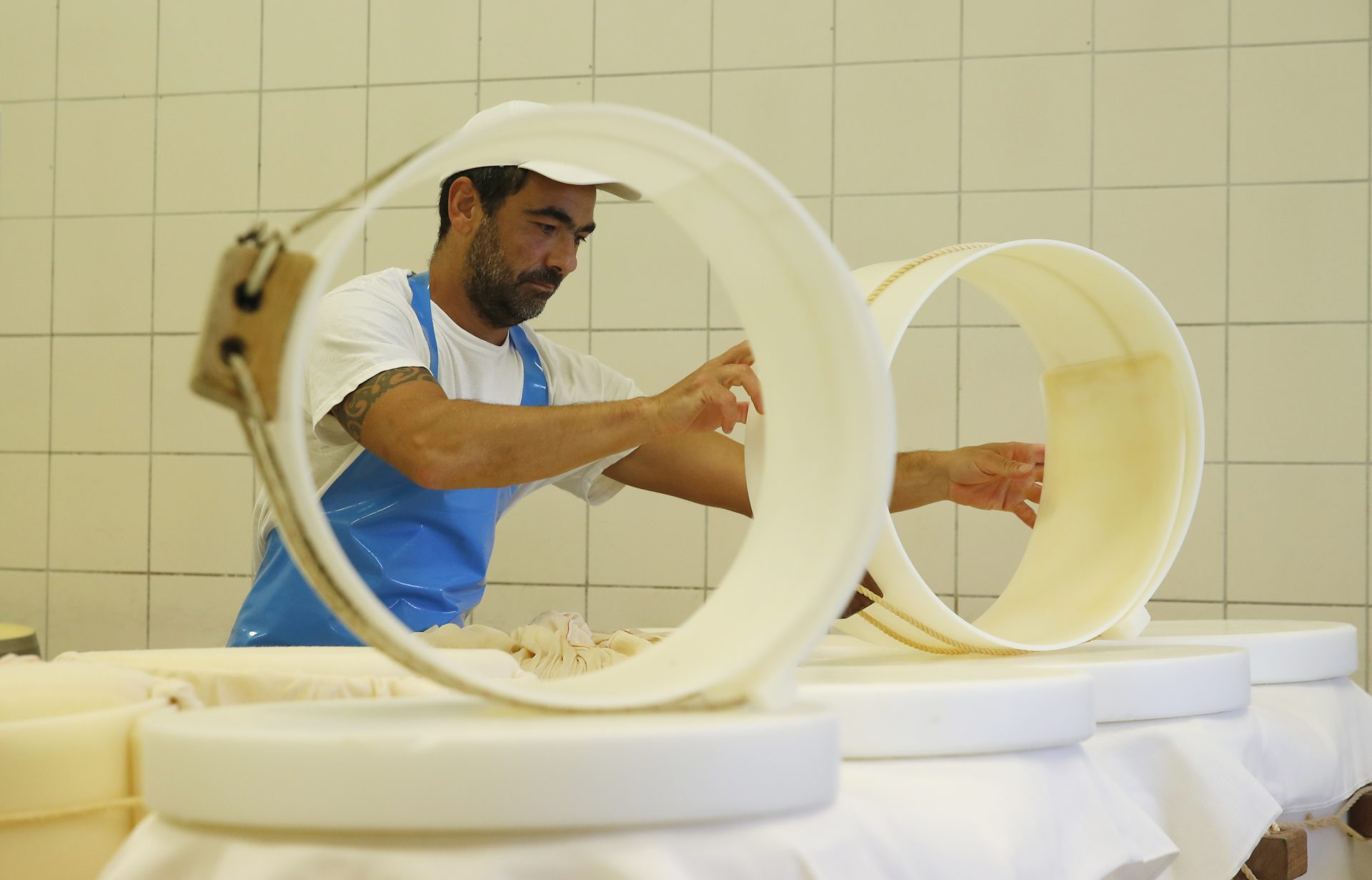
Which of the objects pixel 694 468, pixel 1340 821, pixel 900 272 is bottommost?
pixel 1340 821

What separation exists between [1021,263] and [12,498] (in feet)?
8.60

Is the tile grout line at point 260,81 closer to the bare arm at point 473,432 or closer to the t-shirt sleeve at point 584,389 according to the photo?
the t-shirt sleeve at point 584,389

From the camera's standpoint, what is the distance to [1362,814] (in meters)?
1.52

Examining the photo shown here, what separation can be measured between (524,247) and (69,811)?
134 centimetres

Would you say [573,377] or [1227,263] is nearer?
[573,377]

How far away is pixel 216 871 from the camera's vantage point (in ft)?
2.22

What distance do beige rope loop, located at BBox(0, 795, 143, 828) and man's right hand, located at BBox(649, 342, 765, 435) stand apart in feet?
2.37

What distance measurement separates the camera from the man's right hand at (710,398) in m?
1.42

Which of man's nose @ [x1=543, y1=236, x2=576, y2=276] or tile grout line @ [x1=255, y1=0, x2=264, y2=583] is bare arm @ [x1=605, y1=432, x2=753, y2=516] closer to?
man's nose @ [x1=543, y1=236, x2=576, y2=276]

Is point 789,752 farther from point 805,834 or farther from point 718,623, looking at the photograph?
point 718,623

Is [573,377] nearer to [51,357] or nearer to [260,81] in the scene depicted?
[260,81]

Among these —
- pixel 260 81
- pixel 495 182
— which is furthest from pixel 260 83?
pixel 495 182

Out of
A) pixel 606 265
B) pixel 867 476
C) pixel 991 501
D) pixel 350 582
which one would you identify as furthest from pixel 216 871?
pixel 606 265

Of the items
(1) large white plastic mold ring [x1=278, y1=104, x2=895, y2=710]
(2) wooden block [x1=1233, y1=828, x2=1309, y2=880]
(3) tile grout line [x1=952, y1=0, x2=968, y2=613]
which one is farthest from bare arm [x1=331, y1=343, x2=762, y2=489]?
(3) tile grout line [x1=952, y1=0, x2=968, y2=613]
